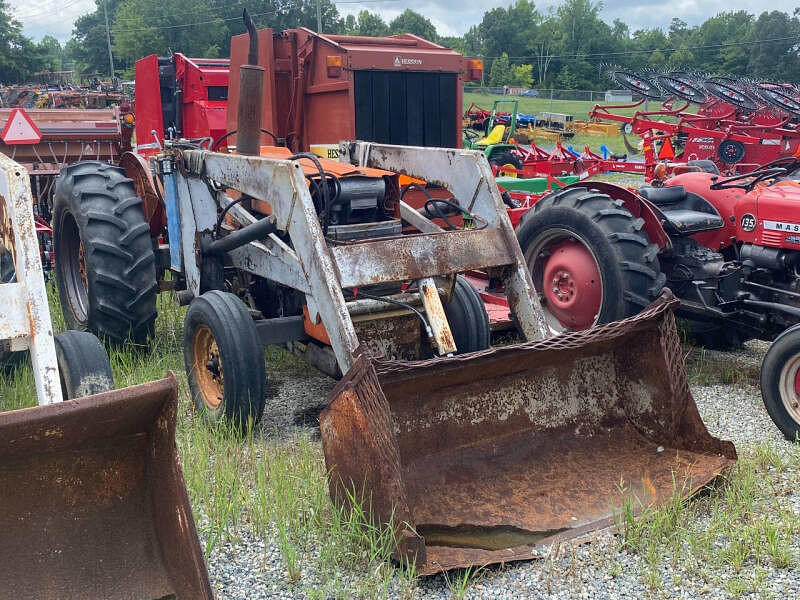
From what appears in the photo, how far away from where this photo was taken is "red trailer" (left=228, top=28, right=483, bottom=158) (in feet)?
22.3

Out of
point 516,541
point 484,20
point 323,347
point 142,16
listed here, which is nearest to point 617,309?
point 323,347

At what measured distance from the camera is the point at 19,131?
691 cm

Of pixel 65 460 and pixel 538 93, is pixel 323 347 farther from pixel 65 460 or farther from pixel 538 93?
pixel 538 93

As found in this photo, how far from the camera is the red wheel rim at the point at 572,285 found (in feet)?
16.7

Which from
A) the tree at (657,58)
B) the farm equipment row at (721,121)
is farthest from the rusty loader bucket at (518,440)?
the tree at (657,58)

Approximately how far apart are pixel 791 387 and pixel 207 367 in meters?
3.01

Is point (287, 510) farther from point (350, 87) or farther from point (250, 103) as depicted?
point (350, 87)

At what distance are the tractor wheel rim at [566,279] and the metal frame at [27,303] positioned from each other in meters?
3.03

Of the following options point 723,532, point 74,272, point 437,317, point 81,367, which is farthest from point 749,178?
point 74,272

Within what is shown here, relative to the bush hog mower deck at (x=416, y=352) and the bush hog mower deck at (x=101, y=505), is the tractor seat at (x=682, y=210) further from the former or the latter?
the bush hog mower deck at (x=101, y=505)

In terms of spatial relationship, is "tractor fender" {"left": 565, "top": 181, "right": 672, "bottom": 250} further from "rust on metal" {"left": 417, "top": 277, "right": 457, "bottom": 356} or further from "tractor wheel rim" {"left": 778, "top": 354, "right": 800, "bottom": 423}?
"rust on metal" {"left": 417, "top": 277, "right": 457, "bottom": 356}

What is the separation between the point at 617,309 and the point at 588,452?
4.48 feet

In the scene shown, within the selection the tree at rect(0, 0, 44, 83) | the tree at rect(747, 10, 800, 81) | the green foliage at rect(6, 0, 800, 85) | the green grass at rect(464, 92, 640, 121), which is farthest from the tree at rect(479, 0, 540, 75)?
the tree at rect(0, 0, 44, 83)

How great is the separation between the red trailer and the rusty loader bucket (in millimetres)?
3712
